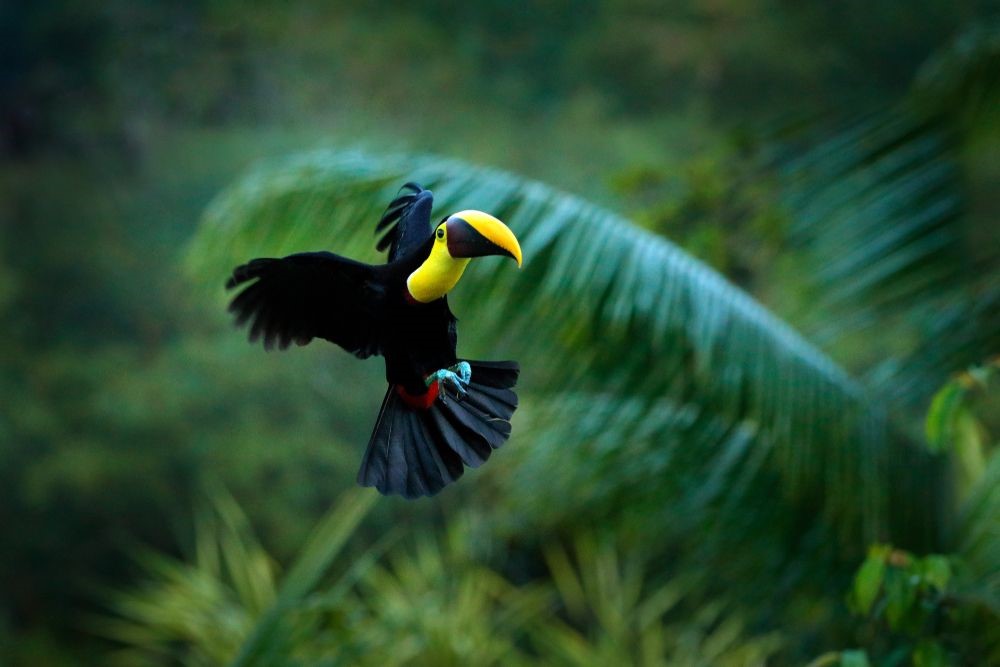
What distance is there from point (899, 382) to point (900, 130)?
787mm

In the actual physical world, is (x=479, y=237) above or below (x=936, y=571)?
above

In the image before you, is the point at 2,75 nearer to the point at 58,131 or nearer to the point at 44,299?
the point at 58,131

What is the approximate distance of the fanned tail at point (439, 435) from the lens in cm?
102

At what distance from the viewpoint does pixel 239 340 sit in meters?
5.80

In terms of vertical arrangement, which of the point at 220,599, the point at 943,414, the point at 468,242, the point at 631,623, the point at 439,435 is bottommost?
the point at 631,623

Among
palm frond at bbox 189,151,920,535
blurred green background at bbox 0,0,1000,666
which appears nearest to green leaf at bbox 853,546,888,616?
blurred green background at bbox 0,0,1000,666

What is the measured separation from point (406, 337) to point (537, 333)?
6.07ft

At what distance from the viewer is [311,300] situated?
111 centimetres

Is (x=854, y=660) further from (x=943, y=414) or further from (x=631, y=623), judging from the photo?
(x=631, y=623)

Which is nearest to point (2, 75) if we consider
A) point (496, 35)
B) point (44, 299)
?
point (44, 299)

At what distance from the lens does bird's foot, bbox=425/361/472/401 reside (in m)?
1.05

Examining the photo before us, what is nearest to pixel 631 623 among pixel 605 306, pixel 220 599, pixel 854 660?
pixel 220 599

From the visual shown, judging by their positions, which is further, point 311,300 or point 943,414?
point 943,414

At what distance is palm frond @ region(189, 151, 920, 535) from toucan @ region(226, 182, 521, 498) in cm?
144
